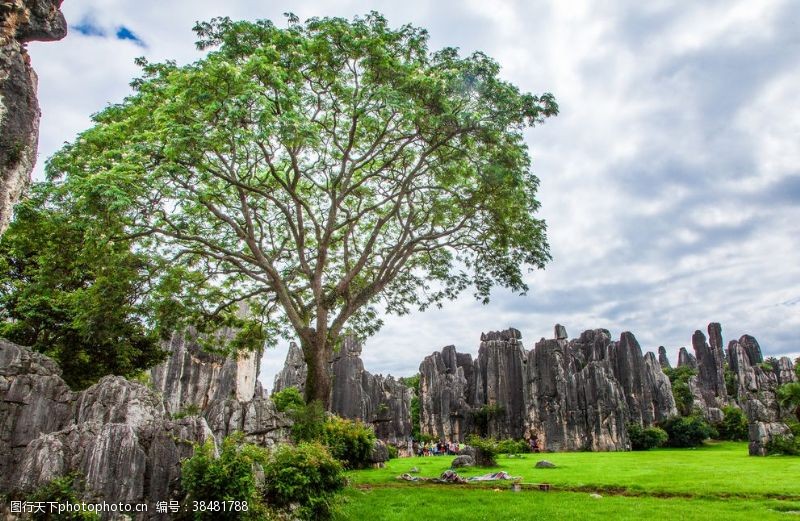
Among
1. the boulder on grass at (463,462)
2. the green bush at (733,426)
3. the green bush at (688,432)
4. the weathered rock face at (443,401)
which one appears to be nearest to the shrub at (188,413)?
the boulder on grass at (463,462)

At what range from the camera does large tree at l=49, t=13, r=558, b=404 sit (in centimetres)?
1238

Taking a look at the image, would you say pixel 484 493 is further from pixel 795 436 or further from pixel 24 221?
pixel 795 436

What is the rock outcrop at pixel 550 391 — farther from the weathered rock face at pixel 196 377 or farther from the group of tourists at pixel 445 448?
the weathered rock face at pixel 196 377

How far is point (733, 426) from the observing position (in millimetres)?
47906

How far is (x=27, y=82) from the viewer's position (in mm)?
4207

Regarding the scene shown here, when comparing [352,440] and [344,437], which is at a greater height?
[344,437]

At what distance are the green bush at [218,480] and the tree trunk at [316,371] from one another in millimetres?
8016

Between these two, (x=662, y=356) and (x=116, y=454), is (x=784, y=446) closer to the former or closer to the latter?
(x=116, y=454)

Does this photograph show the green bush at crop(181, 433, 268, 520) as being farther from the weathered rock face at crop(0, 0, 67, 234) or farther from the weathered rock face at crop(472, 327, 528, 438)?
the weathered rock face at crop(472, 327, 528, 438)

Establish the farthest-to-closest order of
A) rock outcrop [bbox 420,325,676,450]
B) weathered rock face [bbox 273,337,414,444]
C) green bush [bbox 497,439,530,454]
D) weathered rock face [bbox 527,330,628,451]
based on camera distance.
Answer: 1. weathered rock face [bbox 273,337,414,444]
2. rock outcrop [bbox 420,325,676,450]
3. weathered rock face [bbox 527,330,628,451]
4. green bush [bbox 497,439,530,454]

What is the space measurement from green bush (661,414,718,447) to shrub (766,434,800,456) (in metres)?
18.4

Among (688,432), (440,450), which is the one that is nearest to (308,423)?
(440,450)

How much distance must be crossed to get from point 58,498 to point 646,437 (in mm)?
48685

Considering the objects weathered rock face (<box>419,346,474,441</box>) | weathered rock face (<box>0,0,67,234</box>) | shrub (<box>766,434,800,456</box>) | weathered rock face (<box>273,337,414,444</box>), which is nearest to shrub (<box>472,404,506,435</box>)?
weathered rock face (<box>419,346,474,441</box>)
